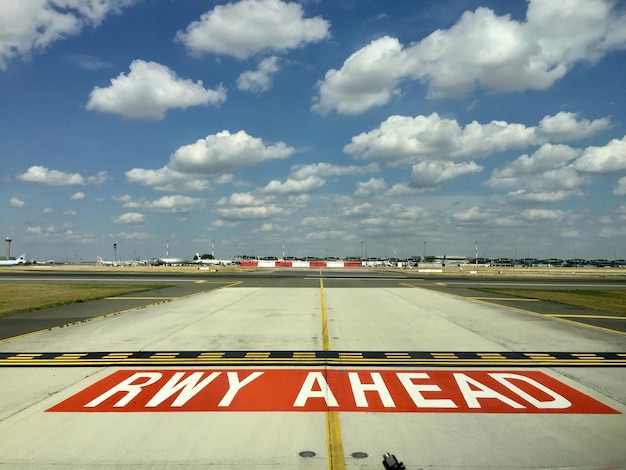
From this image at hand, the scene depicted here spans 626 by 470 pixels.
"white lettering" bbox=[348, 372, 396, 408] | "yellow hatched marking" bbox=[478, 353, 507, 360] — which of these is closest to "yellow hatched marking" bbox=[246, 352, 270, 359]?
"white lettering" bbox=[348, 372, 396, 408]

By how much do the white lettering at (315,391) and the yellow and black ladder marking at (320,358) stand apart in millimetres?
1205

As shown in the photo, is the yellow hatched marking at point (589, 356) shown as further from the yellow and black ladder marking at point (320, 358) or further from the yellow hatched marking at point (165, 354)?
the yellow hatched marking at point (165, 354)

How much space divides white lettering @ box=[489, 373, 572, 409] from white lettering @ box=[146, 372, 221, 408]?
5.92m

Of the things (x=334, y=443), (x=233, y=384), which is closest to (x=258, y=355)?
(x=233, y=384)

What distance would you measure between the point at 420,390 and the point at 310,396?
2135 millimetres

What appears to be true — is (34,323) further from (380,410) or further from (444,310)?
(444,310)

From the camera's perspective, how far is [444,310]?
918 inches

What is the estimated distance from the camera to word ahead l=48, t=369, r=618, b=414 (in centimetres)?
795

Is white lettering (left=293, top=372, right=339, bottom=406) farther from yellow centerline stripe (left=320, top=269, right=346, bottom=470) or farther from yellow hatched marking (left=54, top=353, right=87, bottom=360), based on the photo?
yellow hatched marking (left=54, top=353, right=87, bottom=360)

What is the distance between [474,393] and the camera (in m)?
8.88

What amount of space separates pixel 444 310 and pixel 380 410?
16452mm

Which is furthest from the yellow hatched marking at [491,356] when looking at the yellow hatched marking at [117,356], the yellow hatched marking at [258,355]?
the yellow hatched marking at [117,356]

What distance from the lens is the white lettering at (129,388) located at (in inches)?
324

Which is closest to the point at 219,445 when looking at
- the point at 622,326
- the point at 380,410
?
the point at 380,410
